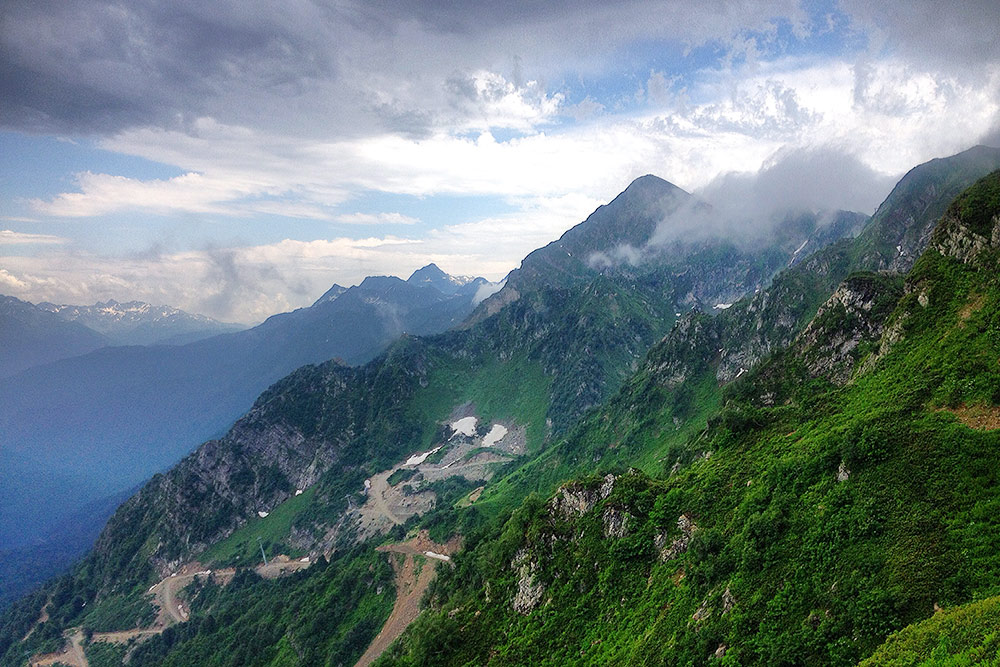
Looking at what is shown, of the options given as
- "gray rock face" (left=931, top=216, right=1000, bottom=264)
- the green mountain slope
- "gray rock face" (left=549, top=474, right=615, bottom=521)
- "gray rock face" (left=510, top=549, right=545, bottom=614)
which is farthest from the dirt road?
"gray rock face" (left=931, top=216, right=1000, bottom=264)

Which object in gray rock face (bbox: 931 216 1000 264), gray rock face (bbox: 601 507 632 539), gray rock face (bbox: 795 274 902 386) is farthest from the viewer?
gray rock face (bbox: 795 274 902 386)

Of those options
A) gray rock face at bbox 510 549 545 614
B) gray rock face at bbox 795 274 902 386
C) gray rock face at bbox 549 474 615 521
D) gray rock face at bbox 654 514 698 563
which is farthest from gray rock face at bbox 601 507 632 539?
gray rock face at bbox 795 274 902 386

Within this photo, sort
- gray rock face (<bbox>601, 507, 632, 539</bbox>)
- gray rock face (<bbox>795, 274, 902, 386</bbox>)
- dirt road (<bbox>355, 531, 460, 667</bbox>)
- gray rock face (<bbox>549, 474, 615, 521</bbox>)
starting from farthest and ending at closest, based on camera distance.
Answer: dirt road (<bbox>355, 531, 460, 667</bbox>)
gray rock face (<bbox>795, 274, 902, 386</bbox>)
gray rock face (<bbox>549, 474, 615, 521</bbox>)
gray rock face (<bbox>601, 507, 632, 539</bbox>)

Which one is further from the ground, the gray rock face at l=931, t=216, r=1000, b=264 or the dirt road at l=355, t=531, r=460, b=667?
the gray rock face at l=931, t=216, r=1000, b=264

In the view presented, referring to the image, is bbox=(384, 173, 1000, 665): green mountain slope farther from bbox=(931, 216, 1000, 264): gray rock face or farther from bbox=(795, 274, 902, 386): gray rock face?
bbox=(795, 274, 902, 386): gray rock face

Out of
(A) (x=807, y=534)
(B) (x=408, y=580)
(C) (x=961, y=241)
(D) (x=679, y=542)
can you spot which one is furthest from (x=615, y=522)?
(B) (x=408, y=580)

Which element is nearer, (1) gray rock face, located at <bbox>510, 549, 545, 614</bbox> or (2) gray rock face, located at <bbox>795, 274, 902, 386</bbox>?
(1) gray rock face, located at <bbox>510, 549, 545, 614</bbox>

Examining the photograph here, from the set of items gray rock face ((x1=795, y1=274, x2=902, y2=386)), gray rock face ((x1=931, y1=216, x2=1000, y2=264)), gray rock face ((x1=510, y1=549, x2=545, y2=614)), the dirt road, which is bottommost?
the dirt road

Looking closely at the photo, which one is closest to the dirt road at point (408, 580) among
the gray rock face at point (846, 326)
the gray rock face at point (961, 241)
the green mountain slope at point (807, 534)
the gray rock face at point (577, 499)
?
the green mountain slope at point (807, 534)

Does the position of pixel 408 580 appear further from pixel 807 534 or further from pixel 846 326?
pixel 846 326

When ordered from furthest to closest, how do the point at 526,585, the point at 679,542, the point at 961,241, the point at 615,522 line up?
the point at 526,585 < the point at 615,522 < the point at 961,241 < the point at 679,542
